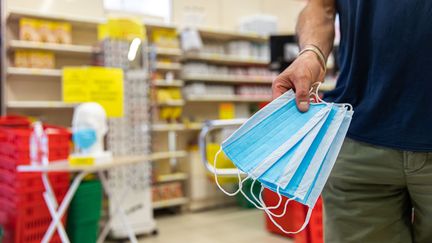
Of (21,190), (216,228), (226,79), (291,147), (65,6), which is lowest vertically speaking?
(216,228)

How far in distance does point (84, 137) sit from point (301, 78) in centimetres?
240

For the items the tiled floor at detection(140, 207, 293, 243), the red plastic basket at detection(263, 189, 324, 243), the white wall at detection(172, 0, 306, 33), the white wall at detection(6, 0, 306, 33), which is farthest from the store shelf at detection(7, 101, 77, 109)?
the red plastic basket at detection(263, 189, 324, 243)

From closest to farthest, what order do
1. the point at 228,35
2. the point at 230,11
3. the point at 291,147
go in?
the point at 291,147 → the point at 228,35 → the point at 230,11

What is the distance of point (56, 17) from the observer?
169 inches

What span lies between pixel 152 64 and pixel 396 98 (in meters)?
3.75

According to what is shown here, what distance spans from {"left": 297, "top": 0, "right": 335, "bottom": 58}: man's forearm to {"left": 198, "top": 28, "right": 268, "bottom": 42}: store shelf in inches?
177

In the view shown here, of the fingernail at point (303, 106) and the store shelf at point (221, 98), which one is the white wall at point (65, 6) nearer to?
the store shelf at point (221, 98)

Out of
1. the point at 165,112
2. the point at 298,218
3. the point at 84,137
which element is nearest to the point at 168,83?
the point at 165,112

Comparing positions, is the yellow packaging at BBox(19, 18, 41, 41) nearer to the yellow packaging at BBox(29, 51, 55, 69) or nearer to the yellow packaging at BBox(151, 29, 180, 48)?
the yellow packaging at BBox(29, 51, 55, 69)

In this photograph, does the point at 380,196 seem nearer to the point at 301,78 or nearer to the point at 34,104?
the point at 301,78

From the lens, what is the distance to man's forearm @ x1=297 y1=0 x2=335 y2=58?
2.95 ft

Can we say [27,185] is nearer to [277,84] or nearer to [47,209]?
[47,209]

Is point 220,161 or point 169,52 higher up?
point 169,52

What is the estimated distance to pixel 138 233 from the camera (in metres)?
3.81
